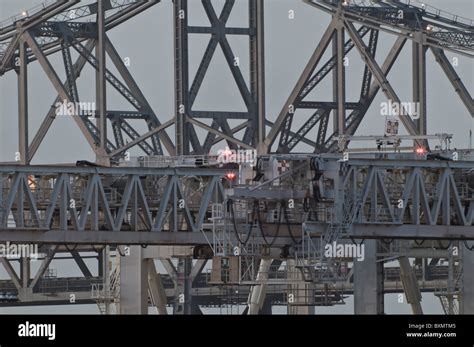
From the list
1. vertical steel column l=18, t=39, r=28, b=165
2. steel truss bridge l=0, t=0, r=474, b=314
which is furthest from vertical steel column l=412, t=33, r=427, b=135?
vertical steel column l=18, t=39, r=28, b=165

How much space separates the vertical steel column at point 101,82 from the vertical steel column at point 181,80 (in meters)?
4.12

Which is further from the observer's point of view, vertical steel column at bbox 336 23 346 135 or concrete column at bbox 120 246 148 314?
vertical steel column at bbox 336 23 346 135

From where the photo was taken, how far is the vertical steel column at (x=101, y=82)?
120 metres

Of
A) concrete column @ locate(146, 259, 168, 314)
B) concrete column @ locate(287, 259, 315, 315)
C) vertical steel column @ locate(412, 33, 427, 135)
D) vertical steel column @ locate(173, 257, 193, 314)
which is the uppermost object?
vertical steel column @ locate(412, 33, 427, 135)

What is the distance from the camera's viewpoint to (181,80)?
12081 centimetres

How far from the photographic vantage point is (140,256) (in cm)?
10775

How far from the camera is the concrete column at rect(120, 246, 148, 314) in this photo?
104 m

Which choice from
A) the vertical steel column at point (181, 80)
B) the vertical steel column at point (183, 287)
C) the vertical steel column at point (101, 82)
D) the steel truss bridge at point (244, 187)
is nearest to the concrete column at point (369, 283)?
the steel truss bridge at point (244, 187)

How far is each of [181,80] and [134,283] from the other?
1867cm

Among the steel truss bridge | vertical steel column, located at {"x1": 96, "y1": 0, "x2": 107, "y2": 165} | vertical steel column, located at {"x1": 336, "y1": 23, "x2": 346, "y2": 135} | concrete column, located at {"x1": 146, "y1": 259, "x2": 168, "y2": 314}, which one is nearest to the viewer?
the steel truss bridge

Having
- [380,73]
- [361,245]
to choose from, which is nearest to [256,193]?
[361,245]

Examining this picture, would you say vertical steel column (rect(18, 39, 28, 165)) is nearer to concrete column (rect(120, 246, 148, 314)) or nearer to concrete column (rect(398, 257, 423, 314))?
concrete column (rect(120, 246, 148, 314))

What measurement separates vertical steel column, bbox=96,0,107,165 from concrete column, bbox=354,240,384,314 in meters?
24.0

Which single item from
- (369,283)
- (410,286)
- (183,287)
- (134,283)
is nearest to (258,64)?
(183,287)
